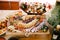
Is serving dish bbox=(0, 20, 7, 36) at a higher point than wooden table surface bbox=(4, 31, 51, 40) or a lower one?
higher

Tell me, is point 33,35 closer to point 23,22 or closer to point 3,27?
point 23,22

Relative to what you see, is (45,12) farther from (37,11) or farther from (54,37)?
(54,37)

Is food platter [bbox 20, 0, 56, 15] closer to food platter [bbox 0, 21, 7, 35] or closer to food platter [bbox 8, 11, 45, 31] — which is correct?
food platter [bbox 8, 11, 45, 31]

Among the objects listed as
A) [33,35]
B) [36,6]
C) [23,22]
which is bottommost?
[33,35]

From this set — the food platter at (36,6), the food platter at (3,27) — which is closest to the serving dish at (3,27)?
the food platter at (3,27)

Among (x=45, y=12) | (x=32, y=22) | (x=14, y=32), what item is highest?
(x=45, y=12)

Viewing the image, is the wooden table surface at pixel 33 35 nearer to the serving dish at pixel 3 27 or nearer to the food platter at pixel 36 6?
the serving dish at pixel 3 27

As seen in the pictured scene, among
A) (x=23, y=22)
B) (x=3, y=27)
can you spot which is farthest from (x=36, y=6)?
(x=3, y=27)

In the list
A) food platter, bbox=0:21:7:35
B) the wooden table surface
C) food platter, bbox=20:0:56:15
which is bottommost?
the wooden table surface

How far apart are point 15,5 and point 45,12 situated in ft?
1.13

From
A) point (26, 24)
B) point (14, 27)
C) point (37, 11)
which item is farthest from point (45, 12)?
point (14, 27)

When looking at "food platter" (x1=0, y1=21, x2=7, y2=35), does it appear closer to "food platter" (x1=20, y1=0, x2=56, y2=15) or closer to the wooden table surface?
the wooden table surface

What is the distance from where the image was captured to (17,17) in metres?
1.74

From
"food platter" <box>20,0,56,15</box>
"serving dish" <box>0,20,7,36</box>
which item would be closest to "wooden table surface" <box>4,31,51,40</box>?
"serving dish" <box>0,20,7,36</box>
